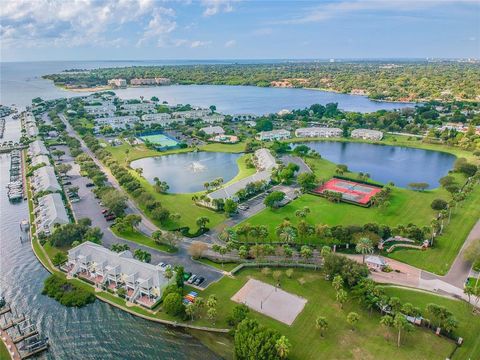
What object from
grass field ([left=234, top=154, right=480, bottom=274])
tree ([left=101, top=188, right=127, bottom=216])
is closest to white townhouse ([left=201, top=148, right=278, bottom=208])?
grass field ([left=234, top=154, right=480, bottom=274])

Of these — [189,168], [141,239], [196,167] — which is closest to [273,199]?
[141,239]

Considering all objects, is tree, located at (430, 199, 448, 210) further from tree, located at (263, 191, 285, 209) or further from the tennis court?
the tennis court

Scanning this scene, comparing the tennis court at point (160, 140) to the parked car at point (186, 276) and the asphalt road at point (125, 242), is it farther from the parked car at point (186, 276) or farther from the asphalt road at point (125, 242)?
the parked car at point (186, 276)

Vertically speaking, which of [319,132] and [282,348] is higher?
[282,348]

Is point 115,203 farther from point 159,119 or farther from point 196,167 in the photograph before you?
point 159,119

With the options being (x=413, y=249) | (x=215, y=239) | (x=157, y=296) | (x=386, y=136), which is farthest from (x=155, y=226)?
(x=386, y=136)

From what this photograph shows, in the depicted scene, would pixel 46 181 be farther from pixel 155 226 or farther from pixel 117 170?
pixel 155 226
